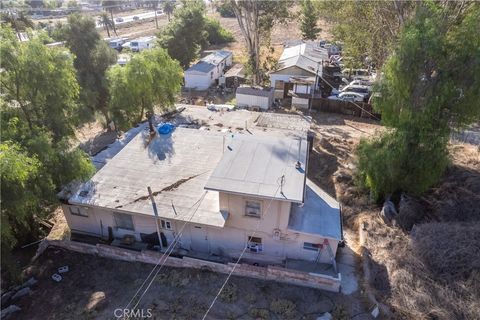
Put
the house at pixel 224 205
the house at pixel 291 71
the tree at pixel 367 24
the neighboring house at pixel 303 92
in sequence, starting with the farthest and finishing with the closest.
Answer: the house at pixel 291 71, the neighboring house at pixel 303 92, the tree at pixel 367 24, the house at pixel 224 205

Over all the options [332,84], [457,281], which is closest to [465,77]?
[457,281]

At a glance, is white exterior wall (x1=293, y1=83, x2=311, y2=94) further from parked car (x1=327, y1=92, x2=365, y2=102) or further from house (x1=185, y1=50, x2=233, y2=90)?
house (x1=185, y1=50, x2=233, y2=90)

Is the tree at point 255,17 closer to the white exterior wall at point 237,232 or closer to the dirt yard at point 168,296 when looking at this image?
the white exterior wall at point 237,232

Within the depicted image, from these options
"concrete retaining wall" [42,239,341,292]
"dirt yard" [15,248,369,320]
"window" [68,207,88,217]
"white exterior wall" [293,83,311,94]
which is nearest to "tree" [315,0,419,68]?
"white exterior wall" [293,83,311,94]

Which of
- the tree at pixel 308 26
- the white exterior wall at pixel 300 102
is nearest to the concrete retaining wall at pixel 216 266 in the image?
the white exterior wall at pixel 300 102

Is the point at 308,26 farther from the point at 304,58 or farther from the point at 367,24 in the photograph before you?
the point at 367,24

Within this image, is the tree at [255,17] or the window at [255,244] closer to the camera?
the window at [255,244]
